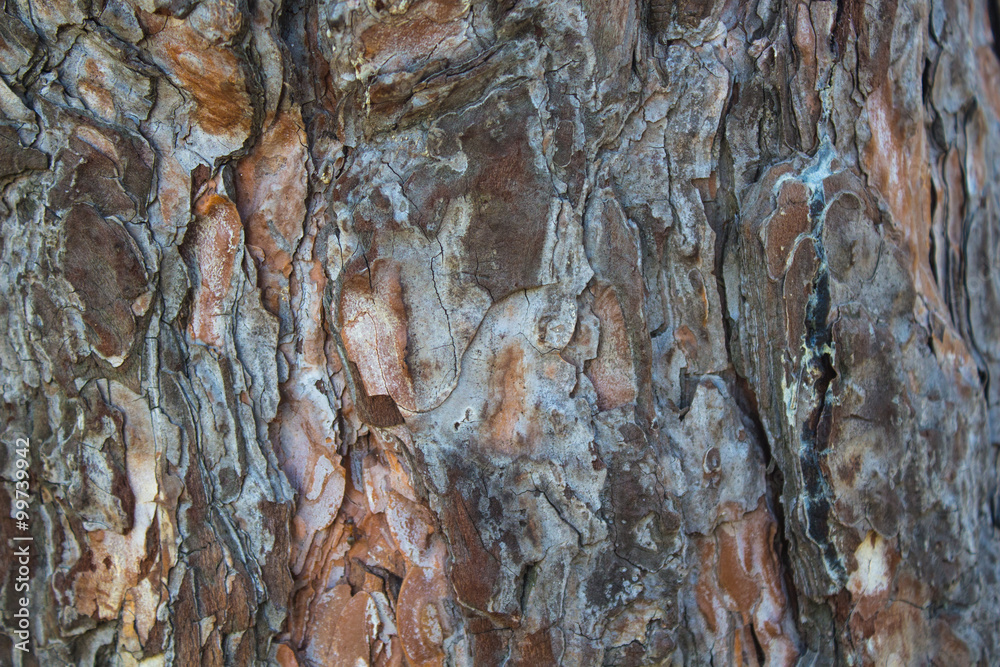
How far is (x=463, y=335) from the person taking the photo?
1146 mm

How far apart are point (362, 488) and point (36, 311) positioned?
0.68 metres

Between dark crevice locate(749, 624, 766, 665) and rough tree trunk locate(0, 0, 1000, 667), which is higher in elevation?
rough tree trunk locate(0, 0, 1000, 667)

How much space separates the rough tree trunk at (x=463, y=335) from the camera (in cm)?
114

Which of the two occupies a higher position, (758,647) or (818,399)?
(818,399)

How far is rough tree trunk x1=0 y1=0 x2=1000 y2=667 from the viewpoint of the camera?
3.73ft

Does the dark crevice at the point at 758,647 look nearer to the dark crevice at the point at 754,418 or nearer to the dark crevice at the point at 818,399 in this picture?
the dark crevice at the point at 754,418

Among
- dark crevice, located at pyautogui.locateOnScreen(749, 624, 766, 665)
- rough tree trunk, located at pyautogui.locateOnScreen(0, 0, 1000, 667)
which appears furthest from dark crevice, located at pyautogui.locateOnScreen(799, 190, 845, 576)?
dark crevice, located at pyautogui.locateOnScreen(749, 624, 766, 665)

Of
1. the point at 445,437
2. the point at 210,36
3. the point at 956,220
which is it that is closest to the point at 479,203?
the point at 445,437

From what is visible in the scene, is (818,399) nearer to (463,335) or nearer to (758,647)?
(758,647)

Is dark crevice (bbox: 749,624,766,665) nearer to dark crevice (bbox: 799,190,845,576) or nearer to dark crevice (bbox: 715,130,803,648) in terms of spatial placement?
dark crevice (bbox: 715,130,803,648)

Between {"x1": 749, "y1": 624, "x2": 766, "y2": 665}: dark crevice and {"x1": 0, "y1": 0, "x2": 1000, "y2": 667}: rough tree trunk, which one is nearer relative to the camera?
{"x1": 0, "y1": 0, "x2": 1000, "y2": 667}: rough tree trunk

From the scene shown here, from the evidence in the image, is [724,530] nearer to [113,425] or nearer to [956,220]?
[956,220]

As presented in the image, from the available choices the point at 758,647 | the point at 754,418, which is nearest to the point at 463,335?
the point at 754,418

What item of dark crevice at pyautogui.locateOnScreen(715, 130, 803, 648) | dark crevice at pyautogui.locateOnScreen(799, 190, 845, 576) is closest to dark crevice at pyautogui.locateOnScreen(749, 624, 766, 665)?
dark crevice at pyautogui.locateOnScreen(715, 130, 803, 648)
